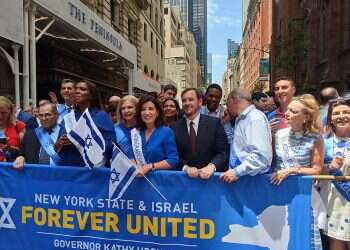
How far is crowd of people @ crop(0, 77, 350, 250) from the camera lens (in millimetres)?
3971

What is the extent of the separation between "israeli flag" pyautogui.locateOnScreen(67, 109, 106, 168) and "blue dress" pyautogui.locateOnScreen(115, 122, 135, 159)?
11.7 inches

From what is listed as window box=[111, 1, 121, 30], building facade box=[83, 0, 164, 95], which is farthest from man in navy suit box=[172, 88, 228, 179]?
window box=[111, 1, 121, 30]

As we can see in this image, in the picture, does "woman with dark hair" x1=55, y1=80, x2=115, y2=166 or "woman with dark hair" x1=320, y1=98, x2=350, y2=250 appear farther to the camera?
Answer: "woman with dark hair" x1=55, y1=80, x2=115, y2=166

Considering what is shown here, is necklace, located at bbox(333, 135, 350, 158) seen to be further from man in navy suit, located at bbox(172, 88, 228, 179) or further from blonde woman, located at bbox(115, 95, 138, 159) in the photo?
blonde woman, located at bbox(115, 95, 138, 159)

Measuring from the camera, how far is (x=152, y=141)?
4.41 m

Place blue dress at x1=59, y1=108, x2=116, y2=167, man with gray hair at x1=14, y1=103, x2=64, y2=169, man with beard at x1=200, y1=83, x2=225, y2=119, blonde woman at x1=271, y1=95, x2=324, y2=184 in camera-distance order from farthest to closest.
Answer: man with beard at x1=200, y1=83, x2=225, y2=119 → man with gray hair at x1=14, y1=103, x2=64, y2=169 → blue dress at x1=59, y1=108, x2=116, y2=167 → blonde woman at x1=271, y1=95, x2=324, y2=184

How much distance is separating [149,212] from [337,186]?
5.93 feet

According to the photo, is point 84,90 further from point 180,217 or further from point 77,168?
point 180,217

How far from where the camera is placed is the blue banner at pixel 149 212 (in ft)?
12.7

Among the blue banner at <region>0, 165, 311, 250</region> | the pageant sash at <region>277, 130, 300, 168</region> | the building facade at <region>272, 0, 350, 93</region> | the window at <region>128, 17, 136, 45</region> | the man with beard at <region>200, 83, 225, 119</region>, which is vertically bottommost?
the blue banner at <region>0, 165, 311, 250</region>

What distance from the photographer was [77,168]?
4.40 metres

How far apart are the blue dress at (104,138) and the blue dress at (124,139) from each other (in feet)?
0.43

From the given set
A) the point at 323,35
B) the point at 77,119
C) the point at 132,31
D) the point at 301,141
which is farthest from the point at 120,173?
the point at 132,31

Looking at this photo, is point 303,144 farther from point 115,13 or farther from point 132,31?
point 132,31
